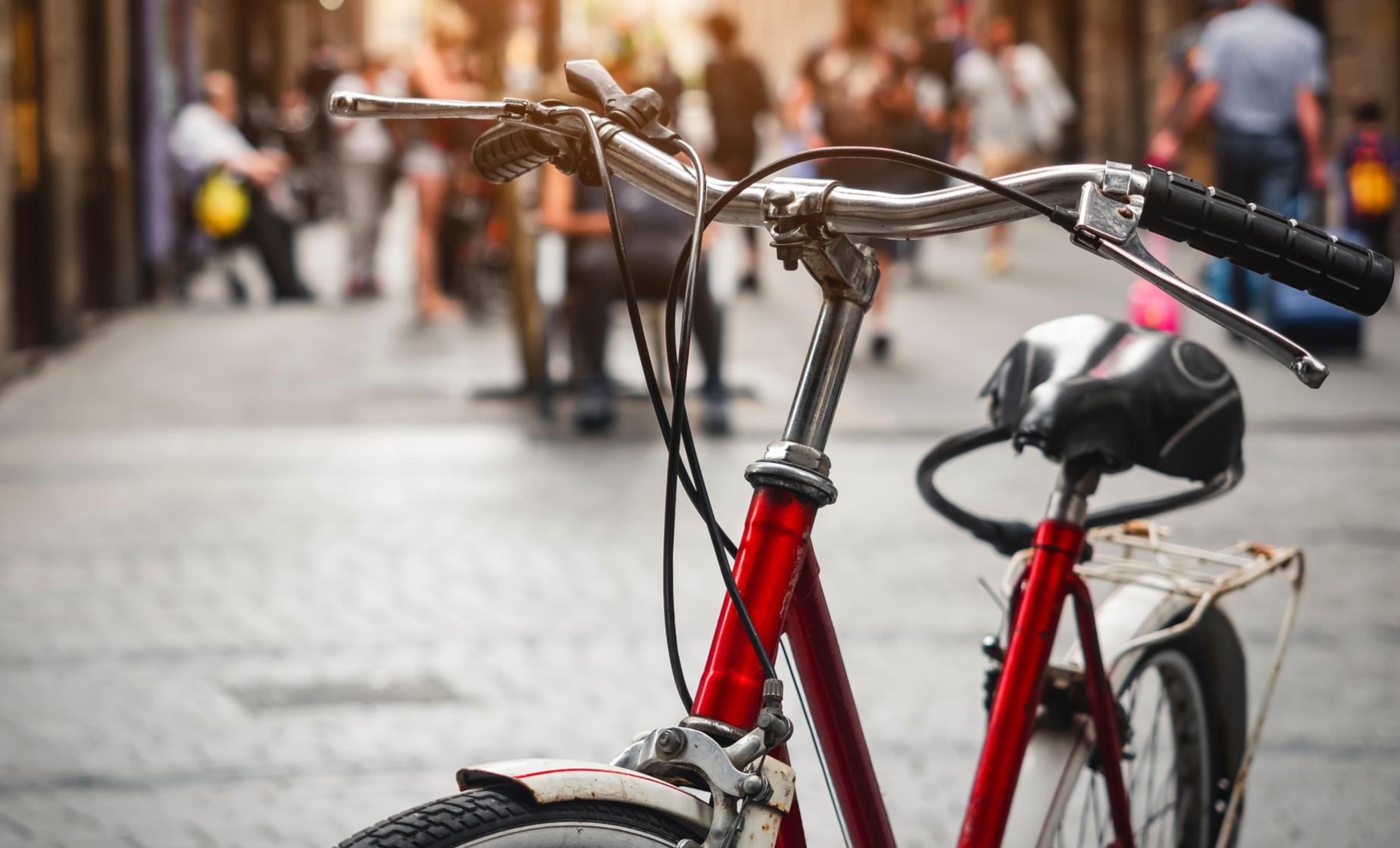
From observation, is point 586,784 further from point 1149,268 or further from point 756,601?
point 1149,268

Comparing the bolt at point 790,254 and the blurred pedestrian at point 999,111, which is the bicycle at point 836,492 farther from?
the blurred pedestrian at point 999,111

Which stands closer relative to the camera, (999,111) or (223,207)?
(223,207)

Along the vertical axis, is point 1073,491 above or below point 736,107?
below

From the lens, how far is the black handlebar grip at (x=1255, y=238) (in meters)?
1.69

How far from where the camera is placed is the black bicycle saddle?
241 centimetres

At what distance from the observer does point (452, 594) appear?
5605 mm

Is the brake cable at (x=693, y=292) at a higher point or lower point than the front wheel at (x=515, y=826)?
higher

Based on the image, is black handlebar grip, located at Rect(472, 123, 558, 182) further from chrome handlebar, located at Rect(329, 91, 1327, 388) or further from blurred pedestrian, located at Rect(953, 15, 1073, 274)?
blurred pedestrian, located at Rect(953, 15, 1073, 274)

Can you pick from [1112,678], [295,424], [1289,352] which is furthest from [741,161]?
[1289,352]

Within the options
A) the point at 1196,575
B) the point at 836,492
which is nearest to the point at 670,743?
the point at 836,492

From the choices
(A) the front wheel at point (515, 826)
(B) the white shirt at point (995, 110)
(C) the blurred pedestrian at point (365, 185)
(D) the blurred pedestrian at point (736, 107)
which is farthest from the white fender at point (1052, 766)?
(B) the white shirt at point (995, 110)

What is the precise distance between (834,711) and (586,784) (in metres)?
0.42

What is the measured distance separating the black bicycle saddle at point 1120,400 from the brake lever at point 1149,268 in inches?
29.4

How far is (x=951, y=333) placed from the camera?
1180 centimetres
